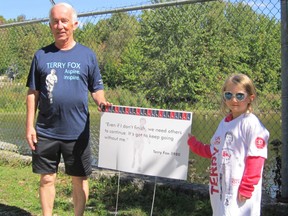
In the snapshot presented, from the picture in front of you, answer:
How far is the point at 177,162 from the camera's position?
3719mm

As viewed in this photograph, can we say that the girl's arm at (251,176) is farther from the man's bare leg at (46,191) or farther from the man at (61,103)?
the man's bare leg at (46,191)

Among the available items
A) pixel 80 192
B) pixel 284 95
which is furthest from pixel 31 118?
pixel 284 95

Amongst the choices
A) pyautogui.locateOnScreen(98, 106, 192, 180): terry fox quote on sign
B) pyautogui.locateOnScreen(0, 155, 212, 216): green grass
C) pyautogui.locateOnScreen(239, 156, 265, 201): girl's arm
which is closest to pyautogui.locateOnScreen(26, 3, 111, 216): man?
pyautogui.locateOnScreen(98, 106, 192, 180): terry fox quote on sign

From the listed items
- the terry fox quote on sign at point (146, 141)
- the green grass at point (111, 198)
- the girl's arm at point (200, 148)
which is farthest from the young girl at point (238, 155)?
the green grass at point (111, 198)

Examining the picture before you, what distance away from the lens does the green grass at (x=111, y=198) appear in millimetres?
4648

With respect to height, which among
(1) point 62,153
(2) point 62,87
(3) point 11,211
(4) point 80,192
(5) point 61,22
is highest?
(5) point 61,22

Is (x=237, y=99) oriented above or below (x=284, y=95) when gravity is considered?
below

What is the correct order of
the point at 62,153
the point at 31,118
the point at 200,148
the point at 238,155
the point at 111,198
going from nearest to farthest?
the point at 238,155 → the point at 200,148 → the point at 31,118 → the point at 62,153 → the point at 111,198

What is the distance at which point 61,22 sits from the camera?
3744 mm

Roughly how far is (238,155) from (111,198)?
250 centimetres

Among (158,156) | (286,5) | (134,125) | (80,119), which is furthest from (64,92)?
(286,5)

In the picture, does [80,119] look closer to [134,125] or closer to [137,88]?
[134,125]

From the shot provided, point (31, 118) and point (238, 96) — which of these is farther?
point (31, 118)

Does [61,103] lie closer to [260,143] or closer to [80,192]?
[80,192]
